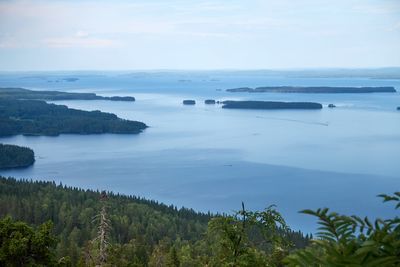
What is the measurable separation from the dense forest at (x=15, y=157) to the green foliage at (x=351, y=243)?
159ft

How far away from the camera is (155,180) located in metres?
39.1

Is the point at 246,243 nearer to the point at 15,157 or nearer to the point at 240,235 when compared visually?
the point at 240,235

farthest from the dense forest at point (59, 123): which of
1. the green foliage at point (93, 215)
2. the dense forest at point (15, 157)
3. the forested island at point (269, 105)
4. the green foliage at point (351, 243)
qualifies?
the green foliage at point (351, 243)

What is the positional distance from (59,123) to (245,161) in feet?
117

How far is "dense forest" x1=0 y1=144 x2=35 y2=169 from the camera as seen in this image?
47562 mm

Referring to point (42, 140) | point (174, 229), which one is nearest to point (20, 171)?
point (42, 140)

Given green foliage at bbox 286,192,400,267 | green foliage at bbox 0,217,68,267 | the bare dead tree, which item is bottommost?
green foliage at bbox 0,217,68,267

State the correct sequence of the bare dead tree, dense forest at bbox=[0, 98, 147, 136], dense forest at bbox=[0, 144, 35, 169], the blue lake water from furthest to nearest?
1. dense forest at bbox=[0, 98, 147, 136]
2. dense forest at bbox=[0, 144, 35, 169]
3. the blue lake water
4. the bare dead tree

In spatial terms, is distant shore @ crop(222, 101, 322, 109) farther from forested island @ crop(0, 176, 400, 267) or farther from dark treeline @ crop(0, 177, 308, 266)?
forested island @ crop(0, 176, 400, 267)

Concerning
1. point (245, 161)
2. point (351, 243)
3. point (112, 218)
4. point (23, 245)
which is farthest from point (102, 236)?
point (245, 161)

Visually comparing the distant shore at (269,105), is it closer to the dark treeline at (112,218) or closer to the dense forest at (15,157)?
the dense forest at (15,157)

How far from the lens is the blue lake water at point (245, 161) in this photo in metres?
33.2

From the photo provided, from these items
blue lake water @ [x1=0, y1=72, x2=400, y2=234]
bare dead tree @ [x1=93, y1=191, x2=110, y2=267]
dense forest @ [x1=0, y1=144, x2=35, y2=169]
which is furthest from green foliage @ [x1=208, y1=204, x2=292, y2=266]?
dense forest @ [x1=0, y1=144, x2=35, y2=169]

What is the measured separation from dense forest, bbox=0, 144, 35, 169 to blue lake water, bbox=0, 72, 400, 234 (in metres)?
1.01
